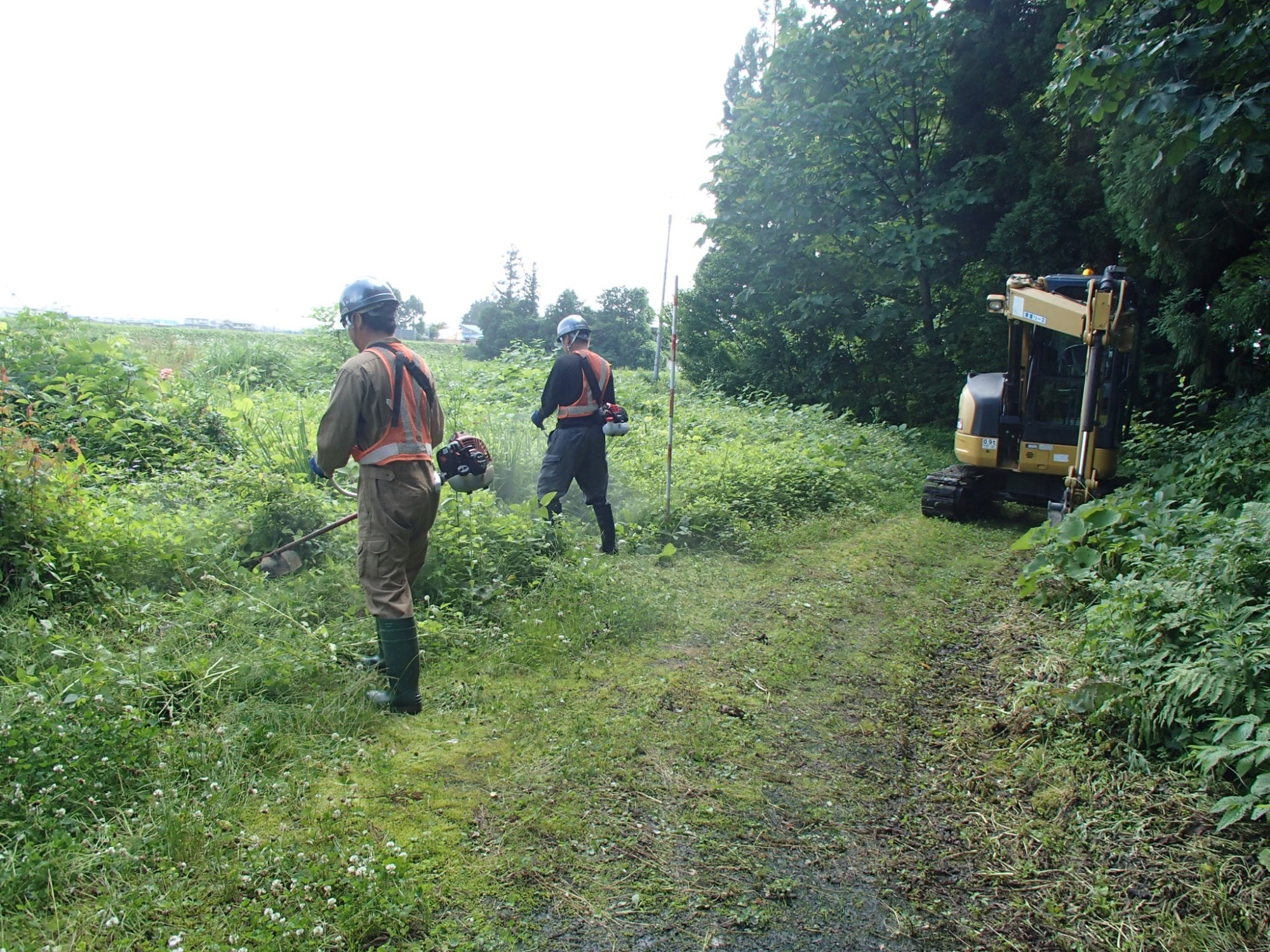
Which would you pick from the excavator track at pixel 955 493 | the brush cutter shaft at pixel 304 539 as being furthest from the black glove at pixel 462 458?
the excavator track at pixel 955 493

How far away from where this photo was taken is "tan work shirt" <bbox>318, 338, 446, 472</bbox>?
4160mm

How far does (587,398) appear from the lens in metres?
7.16

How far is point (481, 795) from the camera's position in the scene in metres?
3.48

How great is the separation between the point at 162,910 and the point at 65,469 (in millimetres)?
3693

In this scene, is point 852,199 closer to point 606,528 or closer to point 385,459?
point 606,528

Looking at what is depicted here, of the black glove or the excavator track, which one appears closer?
the black glove

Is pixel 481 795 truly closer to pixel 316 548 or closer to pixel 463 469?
pixel 463 469

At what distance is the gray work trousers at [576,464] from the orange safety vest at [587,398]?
0.12 meters

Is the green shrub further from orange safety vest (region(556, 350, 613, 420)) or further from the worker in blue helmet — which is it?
orange safety vest (region(556, 350, 613, 420))

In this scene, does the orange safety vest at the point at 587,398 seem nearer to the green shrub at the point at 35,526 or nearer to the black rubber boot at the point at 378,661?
the black rubber boot at the point at 378,661

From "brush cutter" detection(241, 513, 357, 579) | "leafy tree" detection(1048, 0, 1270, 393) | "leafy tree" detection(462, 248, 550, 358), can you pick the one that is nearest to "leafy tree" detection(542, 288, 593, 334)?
"leafy tree" detection(462, 248, 550, 358)

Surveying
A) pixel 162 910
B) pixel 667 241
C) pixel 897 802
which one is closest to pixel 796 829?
pixel 897 802

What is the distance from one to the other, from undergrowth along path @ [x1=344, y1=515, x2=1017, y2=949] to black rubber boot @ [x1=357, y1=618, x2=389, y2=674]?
0.98 ft

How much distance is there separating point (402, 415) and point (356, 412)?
9.1 inches
